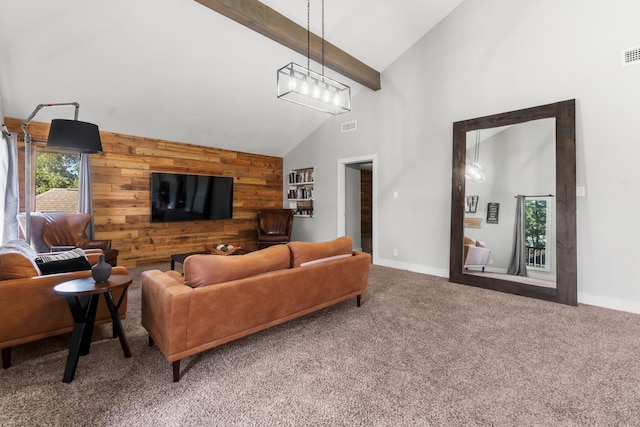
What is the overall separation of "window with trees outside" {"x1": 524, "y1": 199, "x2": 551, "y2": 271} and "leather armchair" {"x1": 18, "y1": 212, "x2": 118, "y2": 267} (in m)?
5.12

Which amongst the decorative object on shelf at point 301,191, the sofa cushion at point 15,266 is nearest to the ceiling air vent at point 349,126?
the decorative object on shelf at point 301,191

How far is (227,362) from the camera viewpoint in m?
2.02

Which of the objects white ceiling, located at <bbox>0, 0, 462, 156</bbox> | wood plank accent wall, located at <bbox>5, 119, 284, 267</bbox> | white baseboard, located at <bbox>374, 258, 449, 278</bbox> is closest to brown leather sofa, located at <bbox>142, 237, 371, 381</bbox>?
white baseboard, located at <bbox>374, 258, 449, 278</bbox>

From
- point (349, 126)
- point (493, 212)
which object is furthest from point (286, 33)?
point (493, 212)

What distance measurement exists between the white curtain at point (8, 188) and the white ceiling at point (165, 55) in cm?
63

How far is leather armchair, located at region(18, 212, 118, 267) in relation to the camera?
3.83 meters

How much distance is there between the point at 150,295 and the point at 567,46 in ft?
15.6

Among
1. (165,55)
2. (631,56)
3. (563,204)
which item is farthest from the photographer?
(165,55)

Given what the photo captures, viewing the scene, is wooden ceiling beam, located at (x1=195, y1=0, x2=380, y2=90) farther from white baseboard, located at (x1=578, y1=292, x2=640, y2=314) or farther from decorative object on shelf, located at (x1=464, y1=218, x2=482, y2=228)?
white baseboard, located at (x1=578, y1=292, x2=640, y2=314)

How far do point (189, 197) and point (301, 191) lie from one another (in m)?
2.31

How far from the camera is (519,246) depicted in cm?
355

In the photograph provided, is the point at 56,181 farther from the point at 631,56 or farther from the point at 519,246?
the point at 631,56

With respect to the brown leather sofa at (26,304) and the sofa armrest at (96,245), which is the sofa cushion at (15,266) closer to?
the brown leather sofa at (26,304)

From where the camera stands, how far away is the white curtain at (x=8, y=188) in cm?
354
